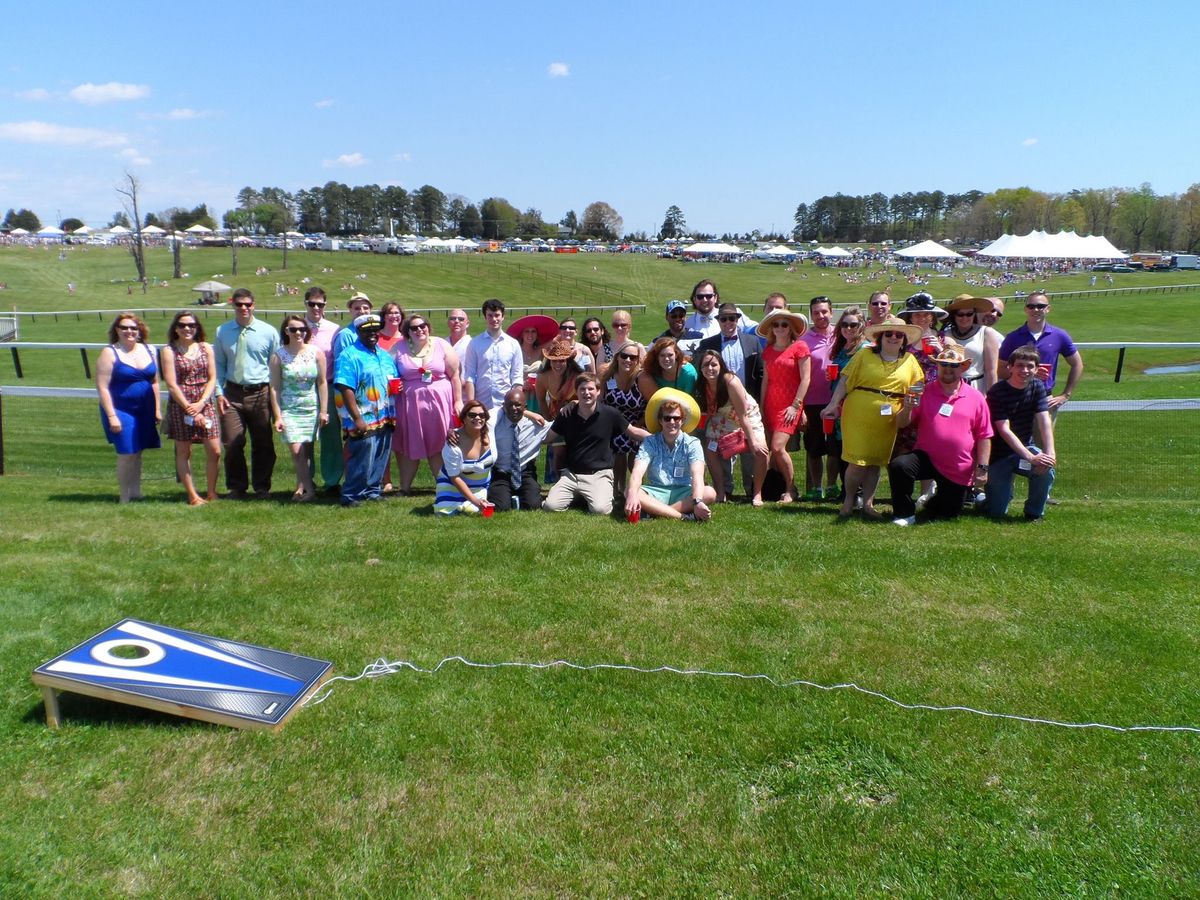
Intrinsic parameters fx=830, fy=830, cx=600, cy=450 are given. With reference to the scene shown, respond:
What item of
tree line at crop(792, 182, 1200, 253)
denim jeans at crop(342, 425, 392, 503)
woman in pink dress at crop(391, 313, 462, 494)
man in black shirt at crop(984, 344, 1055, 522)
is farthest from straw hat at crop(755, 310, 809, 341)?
tree line at crop(792, 182, 1200, 253)

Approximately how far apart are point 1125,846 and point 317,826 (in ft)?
10.1

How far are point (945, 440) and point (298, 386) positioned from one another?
5758 millimetres

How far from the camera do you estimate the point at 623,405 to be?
7.75 m

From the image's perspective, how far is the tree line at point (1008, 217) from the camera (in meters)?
109

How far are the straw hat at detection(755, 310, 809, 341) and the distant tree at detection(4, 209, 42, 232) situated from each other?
157 metres

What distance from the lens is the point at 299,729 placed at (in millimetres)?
3879

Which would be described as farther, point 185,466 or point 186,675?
point 185,466

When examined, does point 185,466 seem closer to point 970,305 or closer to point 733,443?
point 733,443

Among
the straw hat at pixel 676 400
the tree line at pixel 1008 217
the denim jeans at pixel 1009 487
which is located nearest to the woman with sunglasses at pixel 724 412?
the straw hat at pixel 676 400

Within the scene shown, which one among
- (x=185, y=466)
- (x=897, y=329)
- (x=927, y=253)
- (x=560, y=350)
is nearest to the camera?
(x=897, y=329)

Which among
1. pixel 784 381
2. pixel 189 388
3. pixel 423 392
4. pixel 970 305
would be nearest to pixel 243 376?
pixel 189 388

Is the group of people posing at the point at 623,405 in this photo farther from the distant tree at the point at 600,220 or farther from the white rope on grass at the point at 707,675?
the distant tree at the point at 600,220

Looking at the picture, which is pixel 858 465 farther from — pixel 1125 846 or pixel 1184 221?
pixel 1184 221

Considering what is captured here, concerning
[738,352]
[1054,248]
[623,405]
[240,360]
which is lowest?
[623,405]
